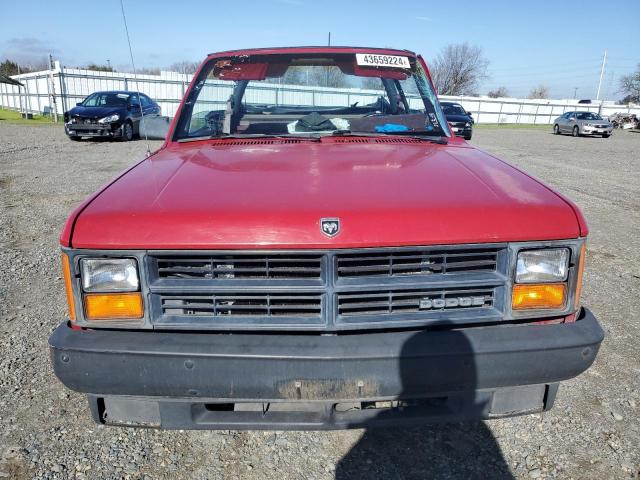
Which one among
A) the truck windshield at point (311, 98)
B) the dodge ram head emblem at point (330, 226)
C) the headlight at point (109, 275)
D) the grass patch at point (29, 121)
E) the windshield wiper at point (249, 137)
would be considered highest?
the truck windshield at point (311, 98)

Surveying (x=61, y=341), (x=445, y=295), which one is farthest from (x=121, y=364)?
(x=445, y=295)

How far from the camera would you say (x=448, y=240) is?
71.8 inches

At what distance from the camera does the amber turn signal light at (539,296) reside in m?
1.95

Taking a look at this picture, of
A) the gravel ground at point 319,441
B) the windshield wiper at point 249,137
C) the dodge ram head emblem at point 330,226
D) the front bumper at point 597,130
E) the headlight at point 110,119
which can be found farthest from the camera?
the front bumper at point 597,130

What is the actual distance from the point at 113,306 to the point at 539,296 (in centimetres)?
170

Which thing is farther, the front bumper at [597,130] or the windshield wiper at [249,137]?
the front bumper at [597,130]

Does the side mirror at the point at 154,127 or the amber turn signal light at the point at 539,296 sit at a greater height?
the side mirror at the point at 154,127

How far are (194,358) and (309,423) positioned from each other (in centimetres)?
53

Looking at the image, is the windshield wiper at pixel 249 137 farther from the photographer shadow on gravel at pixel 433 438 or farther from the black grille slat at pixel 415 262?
the photographer shadow on gravel at pixel 433 438

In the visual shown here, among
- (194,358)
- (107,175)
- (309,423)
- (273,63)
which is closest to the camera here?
(194,358)

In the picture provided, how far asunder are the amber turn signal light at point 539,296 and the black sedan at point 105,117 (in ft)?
47.2

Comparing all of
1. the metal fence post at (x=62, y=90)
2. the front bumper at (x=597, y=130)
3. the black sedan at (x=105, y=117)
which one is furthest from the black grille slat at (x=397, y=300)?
the front bumper at (x=597, y=130)

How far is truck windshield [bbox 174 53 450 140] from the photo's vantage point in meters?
3.16

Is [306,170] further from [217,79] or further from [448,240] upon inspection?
[217,79]
